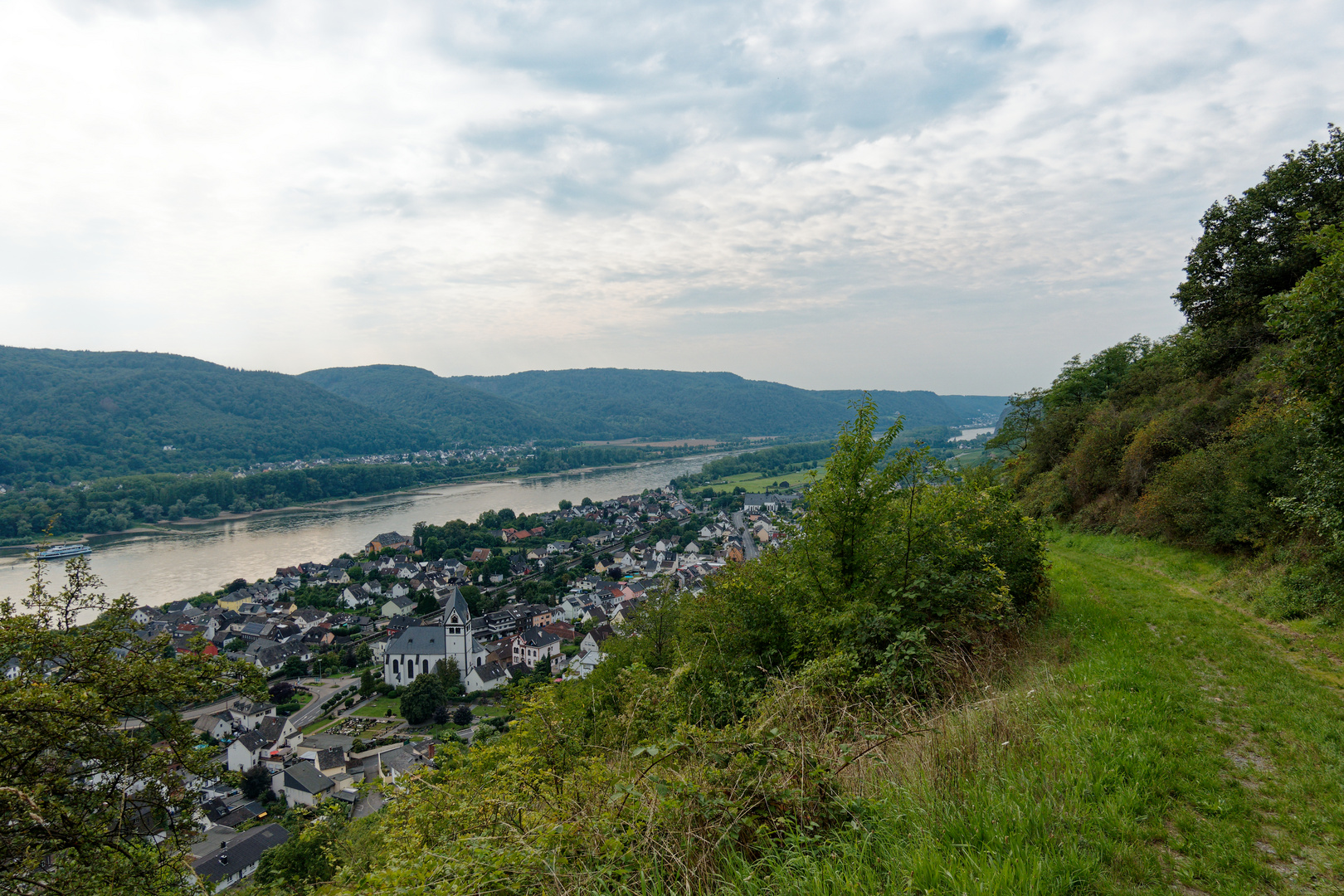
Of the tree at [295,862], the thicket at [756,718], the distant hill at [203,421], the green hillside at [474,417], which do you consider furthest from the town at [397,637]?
the green hillside at [474,417]

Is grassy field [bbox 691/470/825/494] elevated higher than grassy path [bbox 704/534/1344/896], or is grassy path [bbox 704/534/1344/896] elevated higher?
grassy path [bbox 704/534/1344/896]

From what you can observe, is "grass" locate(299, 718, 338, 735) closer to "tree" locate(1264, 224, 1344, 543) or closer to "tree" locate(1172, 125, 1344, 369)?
"tree" locate(1264, 224, 1344, 543)

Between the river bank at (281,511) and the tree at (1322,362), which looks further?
the river bank at (281,511)

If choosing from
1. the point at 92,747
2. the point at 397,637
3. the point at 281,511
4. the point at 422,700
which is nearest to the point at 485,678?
the point at 422,700

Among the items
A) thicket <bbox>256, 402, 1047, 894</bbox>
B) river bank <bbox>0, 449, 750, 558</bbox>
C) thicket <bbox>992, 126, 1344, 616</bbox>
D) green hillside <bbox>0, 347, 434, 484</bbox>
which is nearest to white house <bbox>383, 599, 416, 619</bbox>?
river bank <bbox>0, 449, 750, 558</bbox>

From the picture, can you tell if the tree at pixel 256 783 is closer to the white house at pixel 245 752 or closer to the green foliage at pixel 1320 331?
the white house at pixel 245 752

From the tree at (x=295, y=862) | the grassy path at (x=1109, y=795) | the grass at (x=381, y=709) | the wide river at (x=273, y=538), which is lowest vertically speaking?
the grass at (x=381, y=709)

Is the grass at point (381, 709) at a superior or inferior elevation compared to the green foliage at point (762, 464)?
inferior
